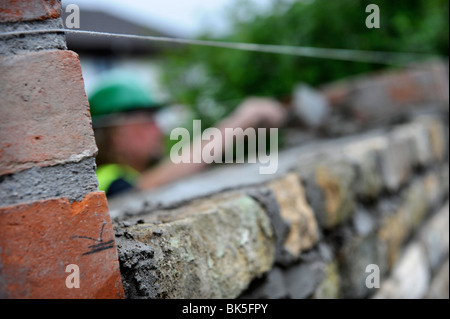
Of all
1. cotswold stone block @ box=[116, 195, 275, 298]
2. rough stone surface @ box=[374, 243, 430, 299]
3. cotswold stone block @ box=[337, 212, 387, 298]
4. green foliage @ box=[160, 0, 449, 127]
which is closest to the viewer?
cotswold stone block @ box=[116, 195, 275, 298]

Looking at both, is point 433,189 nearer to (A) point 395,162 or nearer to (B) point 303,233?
(A) point 395,162

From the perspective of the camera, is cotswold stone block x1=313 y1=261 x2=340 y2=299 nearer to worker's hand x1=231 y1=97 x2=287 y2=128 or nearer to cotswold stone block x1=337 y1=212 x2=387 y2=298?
cotswold stone block x1=337 y1=212 x2=387 y2=298

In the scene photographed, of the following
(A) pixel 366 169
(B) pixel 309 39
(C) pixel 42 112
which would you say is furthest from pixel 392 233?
(B) pixel 309 39

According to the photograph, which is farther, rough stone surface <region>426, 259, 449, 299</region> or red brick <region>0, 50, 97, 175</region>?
rough stone surface <region>426, 259, 449, 299</region>

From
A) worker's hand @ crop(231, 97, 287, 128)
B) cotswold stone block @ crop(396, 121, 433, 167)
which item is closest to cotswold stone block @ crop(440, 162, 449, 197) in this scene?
cotswold stone block @ crop(396, 121, 433, 167)

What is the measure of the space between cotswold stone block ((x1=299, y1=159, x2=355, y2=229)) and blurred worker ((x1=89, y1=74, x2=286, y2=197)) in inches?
Result: 48.0

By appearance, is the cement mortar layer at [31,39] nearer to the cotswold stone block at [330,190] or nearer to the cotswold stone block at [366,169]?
the cotswold stone block at [330,190]

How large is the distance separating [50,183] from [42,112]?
110 mm

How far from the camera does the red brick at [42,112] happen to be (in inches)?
23.4

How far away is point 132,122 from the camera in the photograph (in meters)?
2.69

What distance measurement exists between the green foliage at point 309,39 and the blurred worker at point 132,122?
435 mm

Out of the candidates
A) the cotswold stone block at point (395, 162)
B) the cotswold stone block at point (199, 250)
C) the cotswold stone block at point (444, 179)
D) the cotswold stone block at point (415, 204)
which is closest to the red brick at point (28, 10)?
the cotswold stone block at point (199, 250)

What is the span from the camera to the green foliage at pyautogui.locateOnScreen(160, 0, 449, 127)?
10.2ft
